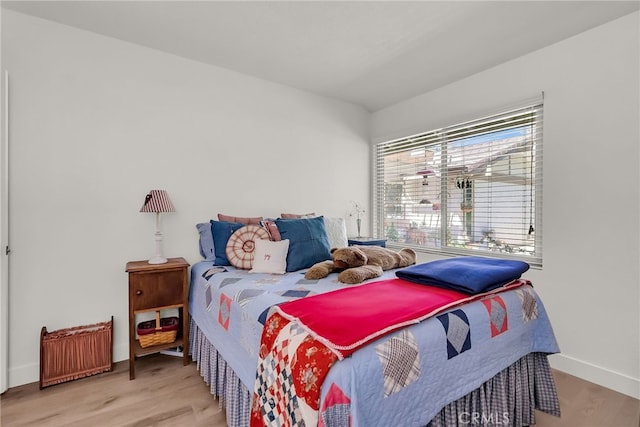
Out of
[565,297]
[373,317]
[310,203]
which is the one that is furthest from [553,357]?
[310,203]

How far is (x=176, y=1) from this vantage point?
1.94 m

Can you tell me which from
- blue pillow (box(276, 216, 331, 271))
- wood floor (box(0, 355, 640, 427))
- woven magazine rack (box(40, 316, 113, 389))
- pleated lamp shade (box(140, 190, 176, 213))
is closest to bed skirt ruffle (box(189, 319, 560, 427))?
wood floor (box(0, 355, 640, 427))

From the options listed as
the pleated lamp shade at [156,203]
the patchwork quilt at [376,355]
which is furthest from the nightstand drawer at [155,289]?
the patchwork quilt at [376,355]

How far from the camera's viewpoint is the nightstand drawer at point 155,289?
2.20m

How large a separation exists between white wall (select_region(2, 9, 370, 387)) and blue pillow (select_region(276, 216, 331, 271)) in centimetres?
71

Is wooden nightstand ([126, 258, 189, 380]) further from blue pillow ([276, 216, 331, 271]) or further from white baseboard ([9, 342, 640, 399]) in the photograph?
blue pillow ([276, 216, 331, 271])

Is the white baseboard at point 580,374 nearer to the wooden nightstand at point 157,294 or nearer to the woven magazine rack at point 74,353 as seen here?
the woven magazine rack at point 74,353

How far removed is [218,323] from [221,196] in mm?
1311

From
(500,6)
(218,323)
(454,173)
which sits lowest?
(218,323)

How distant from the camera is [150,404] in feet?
6.12

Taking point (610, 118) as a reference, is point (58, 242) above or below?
below

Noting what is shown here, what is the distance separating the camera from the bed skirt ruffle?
135cm

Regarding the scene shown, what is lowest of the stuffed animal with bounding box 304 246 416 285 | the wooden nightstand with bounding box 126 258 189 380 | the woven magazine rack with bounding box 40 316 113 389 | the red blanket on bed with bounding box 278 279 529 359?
the woven magazine rack with bounding box 40 316 113 389

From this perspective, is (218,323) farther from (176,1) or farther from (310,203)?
(176,1)
